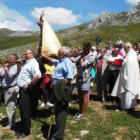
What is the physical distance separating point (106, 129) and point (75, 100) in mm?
3911

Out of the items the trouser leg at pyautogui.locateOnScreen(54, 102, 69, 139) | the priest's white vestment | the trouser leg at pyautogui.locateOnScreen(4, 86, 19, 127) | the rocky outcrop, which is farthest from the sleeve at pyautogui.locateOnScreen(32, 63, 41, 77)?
the rocky outcrop

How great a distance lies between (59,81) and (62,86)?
16 cm

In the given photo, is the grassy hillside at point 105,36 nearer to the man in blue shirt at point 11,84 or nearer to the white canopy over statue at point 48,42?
the white canopy over statue at point 48,42

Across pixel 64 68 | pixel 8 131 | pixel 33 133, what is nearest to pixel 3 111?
pixel 8 131

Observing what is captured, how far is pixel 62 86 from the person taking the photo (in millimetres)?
7547

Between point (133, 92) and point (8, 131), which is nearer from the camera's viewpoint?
point (8, 131)

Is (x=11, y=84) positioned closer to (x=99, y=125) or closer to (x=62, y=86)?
(x=62, y=86)

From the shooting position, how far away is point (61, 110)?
7.67 metres

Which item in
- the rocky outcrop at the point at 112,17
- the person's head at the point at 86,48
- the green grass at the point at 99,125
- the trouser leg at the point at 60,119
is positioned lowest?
the green grass at the point at 99,125

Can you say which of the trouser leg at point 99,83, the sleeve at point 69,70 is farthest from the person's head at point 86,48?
the trouser leg at point 99,83

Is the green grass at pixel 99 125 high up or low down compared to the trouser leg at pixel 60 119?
down

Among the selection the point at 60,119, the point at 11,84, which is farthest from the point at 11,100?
the point at 60,119

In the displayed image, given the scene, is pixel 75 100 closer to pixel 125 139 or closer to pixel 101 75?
pixel 101 75

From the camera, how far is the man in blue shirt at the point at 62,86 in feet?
24.8
